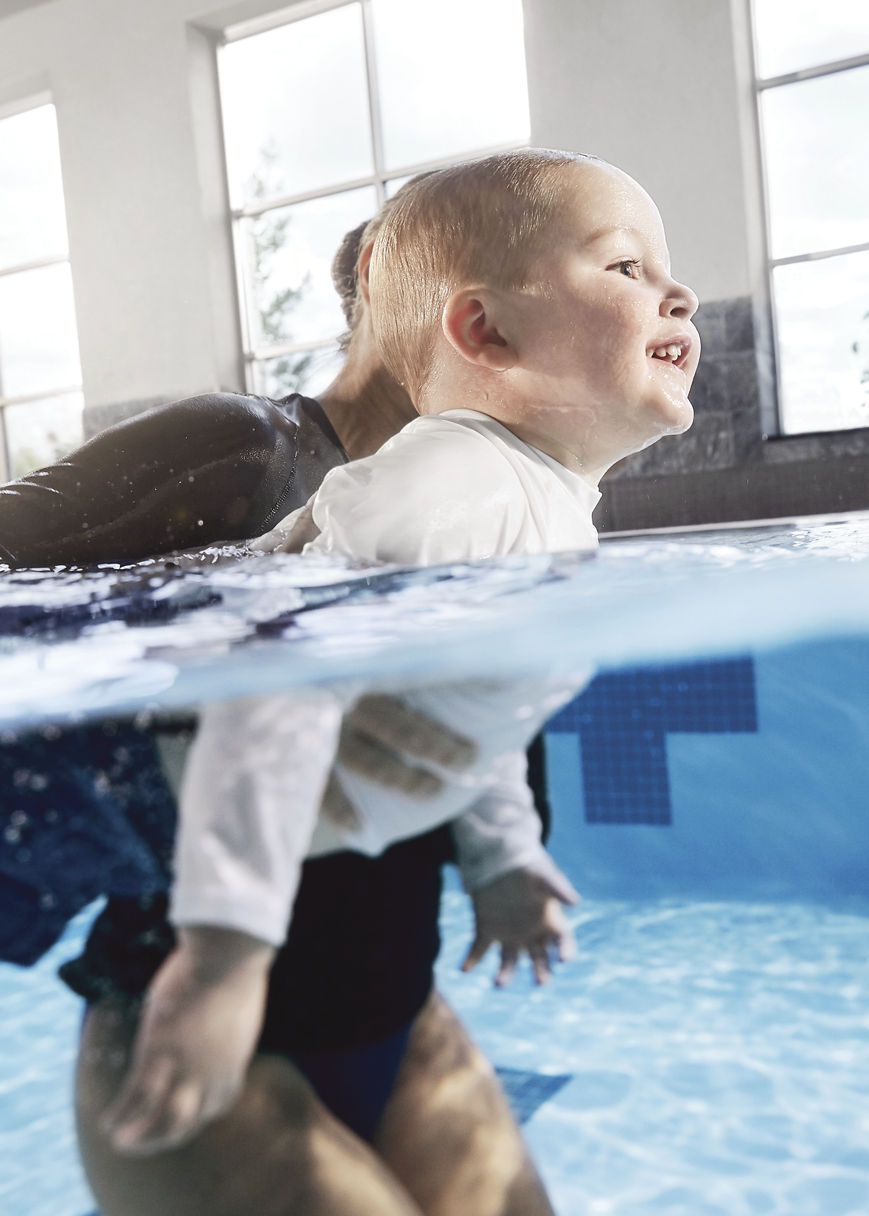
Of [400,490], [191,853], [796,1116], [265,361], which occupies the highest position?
[265,361]

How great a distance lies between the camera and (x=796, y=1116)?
37 cm

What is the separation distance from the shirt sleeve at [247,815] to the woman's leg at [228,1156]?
4 centimetres

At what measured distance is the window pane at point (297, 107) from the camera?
509cm

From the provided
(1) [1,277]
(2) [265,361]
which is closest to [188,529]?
(2) [265,361]

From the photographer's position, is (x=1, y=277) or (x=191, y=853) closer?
(x=191, y=853)

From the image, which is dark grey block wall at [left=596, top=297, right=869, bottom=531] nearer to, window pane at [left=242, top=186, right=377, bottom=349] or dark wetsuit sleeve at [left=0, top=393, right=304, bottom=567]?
window pane at [left=242, top=186, right=377, bottom=349]

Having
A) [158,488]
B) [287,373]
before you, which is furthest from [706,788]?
[287,373]

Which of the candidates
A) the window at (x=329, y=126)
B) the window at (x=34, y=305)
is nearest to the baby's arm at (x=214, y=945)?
the window at (x=329, y=126)

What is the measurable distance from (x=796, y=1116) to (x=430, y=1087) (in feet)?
0.38

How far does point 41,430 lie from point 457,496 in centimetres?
561

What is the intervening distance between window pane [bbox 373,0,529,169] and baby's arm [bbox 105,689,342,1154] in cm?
470

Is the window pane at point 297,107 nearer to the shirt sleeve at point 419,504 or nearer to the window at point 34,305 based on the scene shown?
the window at point 34,305

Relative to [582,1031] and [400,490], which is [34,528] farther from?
[582,1031]

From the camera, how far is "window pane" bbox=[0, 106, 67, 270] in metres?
5.77
